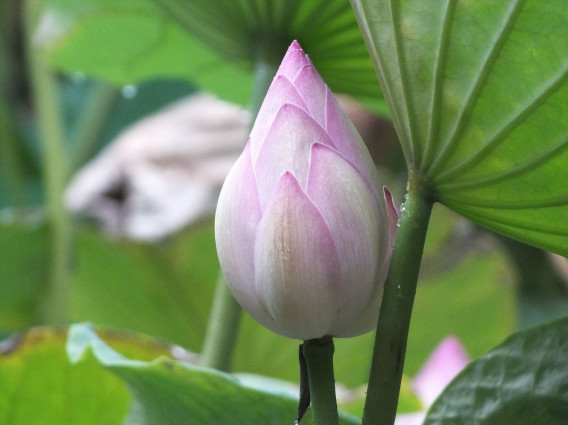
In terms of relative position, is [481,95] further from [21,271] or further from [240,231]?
[21,271]

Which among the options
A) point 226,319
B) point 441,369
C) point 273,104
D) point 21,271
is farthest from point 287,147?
point 21,271

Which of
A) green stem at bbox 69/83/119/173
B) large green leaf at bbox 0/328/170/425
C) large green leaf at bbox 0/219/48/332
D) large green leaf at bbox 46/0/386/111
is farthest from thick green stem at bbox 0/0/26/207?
large green leaf at bbox 0/328/170/425

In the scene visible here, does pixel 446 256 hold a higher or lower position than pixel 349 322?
higher

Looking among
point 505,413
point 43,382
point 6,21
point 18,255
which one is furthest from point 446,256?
point 6,21

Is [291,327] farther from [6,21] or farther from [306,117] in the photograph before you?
[6,21]

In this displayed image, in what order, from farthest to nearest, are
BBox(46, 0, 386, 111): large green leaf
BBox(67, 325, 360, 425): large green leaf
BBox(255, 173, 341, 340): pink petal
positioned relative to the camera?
1. BBox(46, 0, 386, 111): large green leaf
2. BBox(67, 325, 360, 425): large green leaf
3. BBox(255, 173, 341, 340): pink petal

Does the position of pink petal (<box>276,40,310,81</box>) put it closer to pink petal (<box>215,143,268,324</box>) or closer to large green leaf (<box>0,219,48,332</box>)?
pink petal (<box>215,143,268,324</box>)
